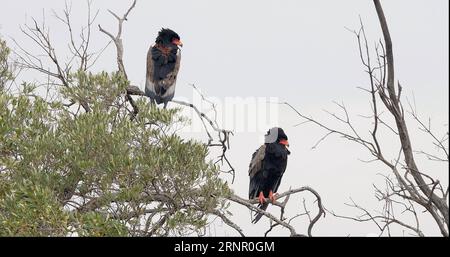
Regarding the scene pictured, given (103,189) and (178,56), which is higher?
(178,56)

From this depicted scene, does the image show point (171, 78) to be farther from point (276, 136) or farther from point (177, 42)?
point (276, 136)

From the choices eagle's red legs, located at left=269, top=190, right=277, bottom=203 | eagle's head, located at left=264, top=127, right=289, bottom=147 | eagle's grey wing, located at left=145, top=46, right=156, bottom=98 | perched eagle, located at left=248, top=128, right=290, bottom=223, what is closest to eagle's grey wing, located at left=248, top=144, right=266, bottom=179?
perched eagle, located at left=248, top=128, right=290, bottom=223

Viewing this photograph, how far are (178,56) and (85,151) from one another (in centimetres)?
515

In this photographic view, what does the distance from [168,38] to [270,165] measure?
330cm

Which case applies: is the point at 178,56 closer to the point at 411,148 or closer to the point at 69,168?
the point at 69,168

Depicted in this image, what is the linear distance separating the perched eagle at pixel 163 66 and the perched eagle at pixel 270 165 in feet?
6.56

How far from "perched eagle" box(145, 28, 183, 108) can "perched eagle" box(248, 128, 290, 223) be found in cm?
200

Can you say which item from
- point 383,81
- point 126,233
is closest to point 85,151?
point 126,233

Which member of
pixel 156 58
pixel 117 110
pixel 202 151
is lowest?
pixel 202 151

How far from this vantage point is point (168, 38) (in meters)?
14.1

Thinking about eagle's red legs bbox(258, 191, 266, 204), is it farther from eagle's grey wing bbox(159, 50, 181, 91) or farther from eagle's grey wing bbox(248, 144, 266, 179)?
eagle's grey wing bbox(159, 50, 181, 91)
